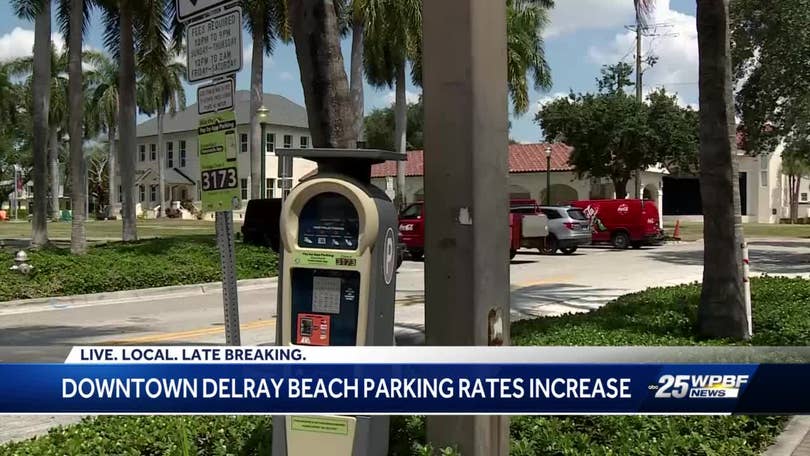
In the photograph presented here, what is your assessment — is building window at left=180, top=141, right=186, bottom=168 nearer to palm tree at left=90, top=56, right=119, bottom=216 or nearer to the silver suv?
palm tree at left=90, top=56, right=119, bottom=216

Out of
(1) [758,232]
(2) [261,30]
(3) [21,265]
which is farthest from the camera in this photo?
(1) [758,232]

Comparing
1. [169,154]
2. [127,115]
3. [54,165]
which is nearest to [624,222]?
[127,115]

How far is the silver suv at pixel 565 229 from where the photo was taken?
2636 cm

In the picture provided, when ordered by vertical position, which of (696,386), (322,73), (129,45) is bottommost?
(696,386)

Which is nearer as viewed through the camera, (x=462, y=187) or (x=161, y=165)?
(x=462, y=187)

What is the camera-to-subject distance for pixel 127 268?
16.2 m

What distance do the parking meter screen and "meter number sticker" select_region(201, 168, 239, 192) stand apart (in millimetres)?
783

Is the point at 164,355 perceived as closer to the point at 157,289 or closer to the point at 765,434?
the point at 765,434

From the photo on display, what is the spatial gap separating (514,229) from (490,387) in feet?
66.9

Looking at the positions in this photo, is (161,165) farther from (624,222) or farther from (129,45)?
(624,222)

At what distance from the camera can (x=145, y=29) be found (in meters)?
22.7

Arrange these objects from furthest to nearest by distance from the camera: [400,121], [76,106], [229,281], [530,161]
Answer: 1. [530,161]
2. [400,121]
3. [76,106]
4. [229,281]

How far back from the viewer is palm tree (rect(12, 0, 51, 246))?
66.4 ft

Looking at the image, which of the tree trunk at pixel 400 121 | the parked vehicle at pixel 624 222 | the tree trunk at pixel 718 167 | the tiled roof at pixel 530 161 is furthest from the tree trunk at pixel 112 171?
the tree trunk at pixel 718 167
